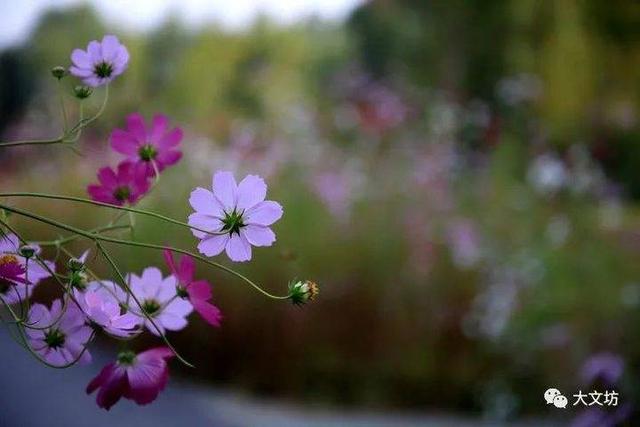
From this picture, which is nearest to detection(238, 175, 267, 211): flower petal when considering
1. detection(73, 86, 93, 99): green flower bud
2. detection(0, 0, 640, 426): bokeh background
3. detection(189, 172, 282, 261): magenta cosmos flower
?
detection(189, 172, 282, 261): magenta cosmos flower

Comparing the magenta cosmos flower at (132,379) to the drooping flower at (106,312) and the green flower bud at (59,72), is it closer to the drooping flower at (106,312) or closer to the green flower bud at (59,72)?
the drooping flower at (106,312)

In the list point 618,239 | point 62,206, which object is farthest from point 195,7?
point 618,239

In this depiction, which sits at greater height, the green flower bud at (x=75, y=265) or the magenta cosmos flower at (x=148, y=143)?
the magenta cosmos flower at (x=148, y=143)

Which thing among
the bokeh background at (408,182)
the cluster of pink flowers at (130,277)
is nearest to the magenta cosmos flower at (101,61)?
the cluster of pink flowers at (130,277)

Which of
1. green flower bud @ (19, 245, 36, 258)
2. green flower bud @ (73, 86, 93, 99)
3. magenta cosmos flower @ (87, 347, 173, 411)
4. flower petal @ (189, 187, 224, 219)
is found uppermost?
green flower bud @ (73, 86, 93, 99)

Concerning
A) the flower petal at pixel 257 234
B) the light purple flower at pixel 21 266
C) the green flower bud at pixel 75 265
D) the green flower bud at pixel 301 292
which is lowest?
the green flower bud at pixel 75 265

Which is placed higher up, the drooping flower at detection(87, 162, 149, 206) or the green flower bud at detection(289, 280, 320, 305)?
the drooping flower at detection(87, 162, 149, 206)

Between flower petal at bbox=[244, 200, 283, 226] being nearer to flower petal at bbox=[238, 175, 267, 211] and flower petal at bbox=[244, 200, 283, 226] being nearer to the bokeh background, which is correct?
flower petal at bbox=[238, 175, 267, 211]

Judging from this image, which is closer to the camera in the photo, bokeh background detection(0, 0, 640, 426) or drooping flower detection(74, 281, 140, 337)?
drooping flower detection(74, 281, 140, 337)
